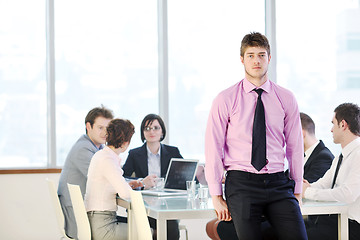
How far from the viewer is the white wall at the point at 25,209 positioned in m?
5.98

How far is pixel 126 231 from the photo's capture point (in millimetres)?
3738

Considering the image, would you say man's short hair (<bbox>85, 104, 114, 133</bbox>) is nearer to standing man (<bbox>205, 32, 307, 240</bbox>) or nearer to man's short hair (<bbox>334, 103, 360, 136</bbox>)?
man's short hair (<bbox>334, 103, 360, 136</bbox>)

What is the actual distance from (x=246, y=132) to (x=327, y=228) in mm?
1254

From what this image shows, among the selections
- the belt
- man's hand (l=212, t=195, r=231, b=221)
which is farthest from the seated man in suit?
the belt

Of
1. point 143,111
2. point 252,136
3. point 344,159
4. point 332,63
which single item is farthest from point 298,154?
point 332,63

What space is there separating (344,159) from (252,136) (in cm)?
127

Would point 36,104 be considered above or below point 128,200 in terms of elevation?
above

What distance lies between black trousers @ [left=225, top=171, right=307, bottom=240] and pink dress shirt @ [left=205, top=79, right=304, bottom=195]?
6 centimetres

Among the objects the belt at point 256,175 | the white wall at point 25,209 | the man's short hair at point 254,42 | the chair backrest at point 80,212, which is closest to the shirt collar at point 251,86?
the man's short hair at point 254,42

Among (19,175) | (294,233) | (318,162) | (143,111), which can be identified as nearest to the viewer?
(294,233)

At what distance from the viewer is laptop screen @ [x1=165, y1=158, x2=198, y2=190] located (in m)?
4.36

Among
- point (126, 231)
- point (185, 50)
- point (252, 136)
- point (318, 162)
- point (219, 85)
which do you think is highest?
point (185, 50)

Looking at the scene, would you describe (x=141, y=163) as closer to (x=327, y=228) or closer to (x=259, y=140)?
(x=327, y=228)

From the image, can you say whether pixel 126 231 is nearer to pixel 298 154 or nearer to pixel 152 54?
pixel 298 154
